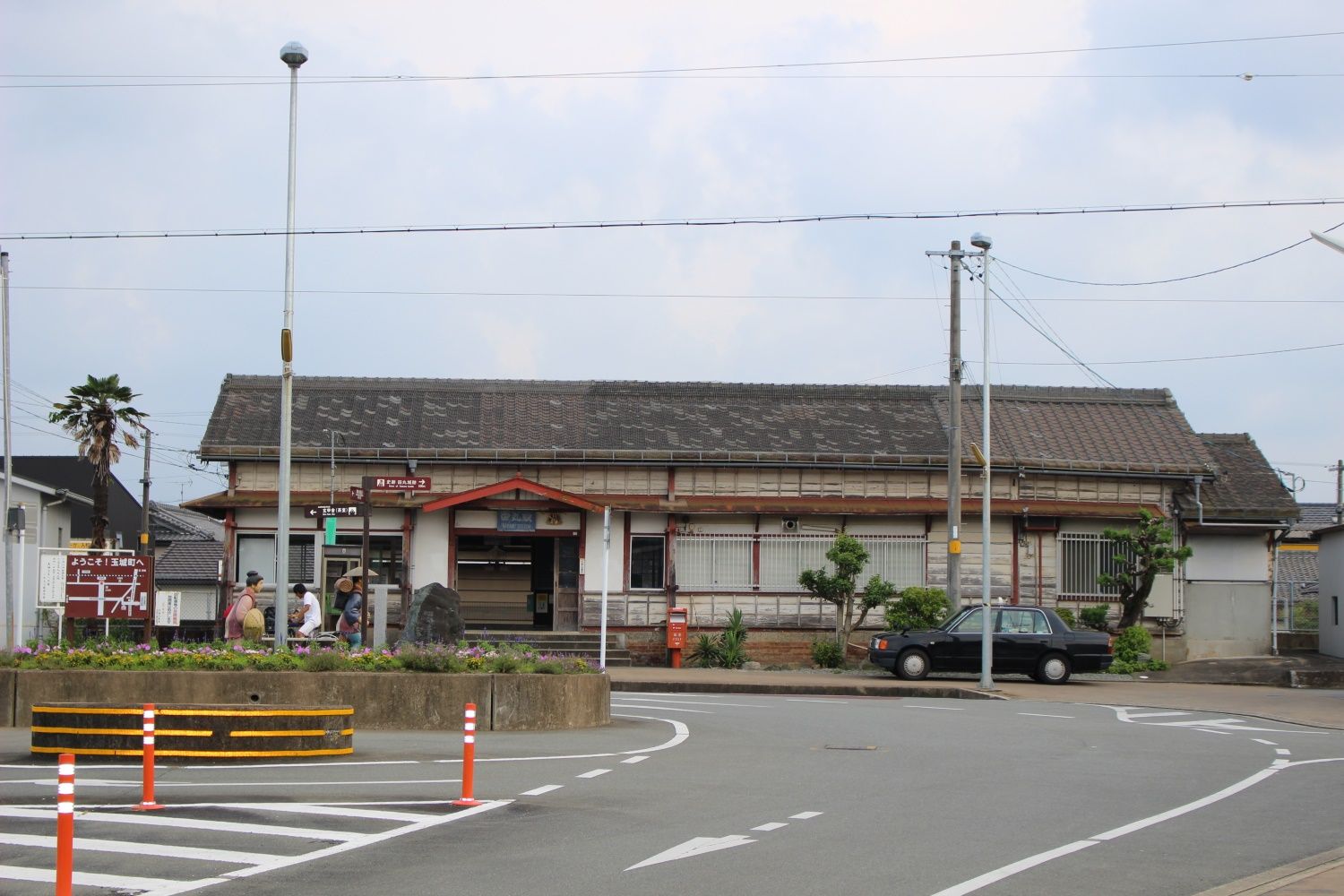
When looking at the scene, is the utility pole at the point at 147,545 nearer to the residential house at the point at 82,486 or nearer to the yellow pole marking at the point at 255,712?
the yellow pole marking at the point at 255,712

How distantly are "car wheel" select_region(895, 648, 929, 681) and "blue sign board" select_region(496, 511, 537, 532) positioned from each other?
9.25m

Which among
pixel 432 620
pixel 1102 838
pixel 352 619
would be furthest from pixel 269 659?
pixel 1102 838

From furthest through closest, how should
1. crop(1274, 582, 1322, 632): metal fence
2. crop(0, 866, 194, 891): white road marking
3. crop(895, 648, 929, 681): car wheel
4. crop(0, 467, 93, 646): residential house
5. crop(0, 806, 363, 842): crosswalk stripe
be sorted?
crop(1274, 582, 1322, 632): metal fence, crop(0, 467, 93, 646): residential house, crop(895, 648, 929, 681): car wheel, crop(0, 806, 363, 842): crosswalk stripe, crop(0, 866, 194, 891): white road marking

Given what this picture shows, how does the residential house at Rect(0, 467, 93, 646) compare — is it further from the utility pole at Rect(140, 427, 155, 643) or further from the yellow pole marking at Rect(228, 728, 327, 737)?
the yellow pole marking at Rect(228, 728, 327, 737)

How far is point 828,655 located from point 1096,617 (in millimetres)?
6022

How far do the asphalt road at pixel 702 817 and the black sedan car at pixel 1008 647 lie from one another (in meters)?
10.4

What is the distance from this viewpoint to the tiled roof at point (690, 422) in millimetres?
33656

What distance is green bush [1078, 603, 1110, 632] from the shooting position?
105 feet

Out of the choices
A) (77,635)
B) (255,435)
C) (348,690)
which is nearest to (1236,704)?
(348,690)

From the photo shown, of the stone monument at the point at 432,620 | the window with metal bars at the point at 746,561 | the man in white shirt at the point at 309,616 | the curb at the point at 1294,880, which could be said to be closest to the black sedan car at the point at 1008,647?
the window with metal bars at the point at 746,561

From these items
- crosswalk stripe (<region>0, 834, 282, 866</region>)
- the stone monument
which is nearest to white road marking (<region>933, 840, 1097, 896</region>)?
crosswalk stripe (<region>0, 834, 282, 866</region>)

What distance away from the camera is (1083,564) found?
33.8 meters

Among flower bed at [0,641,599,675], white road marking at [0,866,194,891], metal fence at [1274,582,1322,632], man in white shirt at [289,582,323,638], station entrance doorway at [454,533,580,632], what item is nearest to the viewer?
white road marking at [0,866,194,891]

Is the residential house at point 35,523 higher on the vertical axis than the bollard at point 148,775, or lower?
higher
